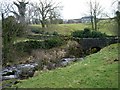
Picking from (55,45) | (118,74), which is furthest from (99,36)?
(118,74)

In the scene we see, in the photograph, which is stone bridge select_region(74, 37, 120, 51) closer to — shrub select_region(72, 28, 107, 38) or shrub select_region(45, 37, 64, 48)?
shrub select_region(72, 28, 107, 38)

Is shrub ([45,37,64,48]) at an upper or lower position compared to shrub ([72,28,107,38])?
lower

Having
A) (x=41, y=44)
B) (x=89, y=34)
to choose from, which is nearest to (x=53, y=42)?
(x=41, y=44)

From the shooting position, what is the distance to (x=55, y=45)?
131 ft

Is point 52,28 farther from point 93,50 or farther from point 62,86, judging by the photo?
point 62,86

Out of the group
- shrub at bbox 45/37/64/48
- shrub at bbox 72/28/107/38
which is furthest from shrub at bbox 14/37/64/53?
shrub at bbox 72/28/107/38

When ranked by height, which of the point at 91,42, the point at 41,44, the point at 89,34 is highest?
the point at 89,34

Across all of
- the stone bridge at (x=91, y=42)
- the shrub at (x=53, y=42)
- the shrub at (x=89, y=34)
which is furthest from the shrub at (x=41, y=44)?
the shrub at (x=89, y=34)

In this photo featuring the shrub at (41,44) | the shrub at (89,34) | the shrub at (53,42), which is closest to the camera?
the shrub at (41,44)

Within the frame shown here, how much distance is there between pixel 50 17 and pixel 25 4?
18.7ft

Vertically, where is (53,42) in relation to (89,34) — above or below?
below

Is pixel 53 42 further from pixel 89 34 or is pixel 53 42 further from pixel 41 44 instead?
pixel 89 34

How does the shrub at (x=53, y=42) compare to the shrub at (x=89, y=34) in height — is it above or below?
below

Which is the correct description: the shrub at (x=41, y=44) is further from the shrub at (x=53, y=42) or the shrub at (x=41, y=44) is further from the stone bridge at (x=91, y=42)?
the stone bridge at (x=91, y=42)
